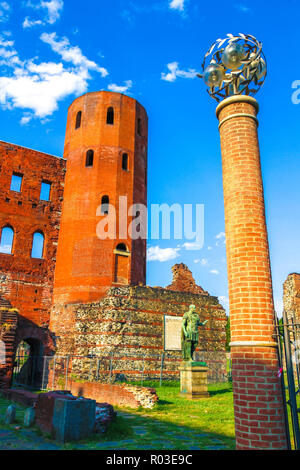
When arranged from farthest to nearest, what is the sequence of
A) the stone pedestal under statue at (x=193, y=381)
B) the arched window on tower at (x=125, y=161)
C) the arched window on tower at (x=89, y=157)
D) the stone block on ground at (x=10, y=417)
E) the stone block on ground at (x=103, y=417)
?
the arched window on tower at (x=125, y=161)
the arched window on tower at (x=89, y=157)
the stone pedestal under statue at (x=193, y=381)
the stone block on ground at (x=10, y=417)
the stone block on ground at (x=103, y=417)

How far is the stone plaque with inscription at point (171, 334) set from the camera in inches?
714

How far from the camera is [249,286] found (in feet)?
16.5

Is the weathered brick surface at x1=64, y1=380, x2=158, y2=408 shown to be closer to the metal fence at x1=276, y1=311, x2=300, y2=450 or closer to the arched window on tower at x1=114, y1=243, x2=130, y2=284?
the metal fence at x1=276, y1=311, x2=300, y2=450

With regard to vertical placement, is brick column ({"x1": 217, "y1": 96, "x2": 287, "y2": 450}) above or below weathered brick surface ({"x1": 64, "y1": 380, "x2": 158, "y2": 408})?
above

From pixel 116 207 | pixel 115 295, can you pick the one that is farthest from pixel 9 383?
pixel 116 207

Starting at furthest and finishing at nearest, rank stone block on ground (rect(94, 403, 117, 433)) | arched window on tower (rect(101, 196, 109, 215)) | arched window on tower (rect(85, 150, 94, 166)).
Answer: arched window on tower (rect(85, 150, 94, 166))
arched window on tower (rect(101, 196, 109, 215))
stone block on ground (rect(94, 403, 117, 433))

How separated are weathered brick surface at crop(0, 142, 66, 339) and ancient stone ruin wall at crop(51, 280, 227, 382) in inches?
80.0

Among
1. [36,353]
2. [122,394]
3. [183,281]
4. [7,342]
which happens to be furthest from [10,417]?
[183,281]

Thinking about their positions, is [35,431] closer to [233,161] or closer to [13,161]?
[233,161]

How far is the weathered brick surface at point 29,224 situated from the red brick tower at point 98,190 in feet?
2.10

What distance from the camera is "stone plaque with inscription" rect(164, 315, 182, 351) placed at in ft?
59.5

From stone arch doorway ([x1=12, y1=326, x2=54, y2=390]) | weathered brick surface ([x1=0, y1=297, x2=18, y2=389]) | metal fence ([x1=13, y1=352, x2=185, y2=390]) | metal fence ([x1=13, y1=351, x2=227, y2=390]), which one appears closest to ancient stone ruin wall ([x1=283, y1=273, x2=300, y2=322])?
metal fence ([x1=13, y1=351, x2=227, y2=390])

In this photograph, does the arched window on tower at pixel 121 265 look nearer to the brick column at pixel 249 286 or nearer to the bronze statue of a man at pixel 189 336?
the bronze statue of a man at pixel 189 336

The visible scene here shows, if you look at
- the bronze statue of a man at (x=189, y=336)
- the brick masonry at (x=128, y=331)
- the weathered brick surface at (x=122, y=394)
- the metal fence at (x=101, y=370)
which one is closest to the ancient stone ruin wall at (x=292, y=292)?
the brick masonry at (x=128, y=331)
